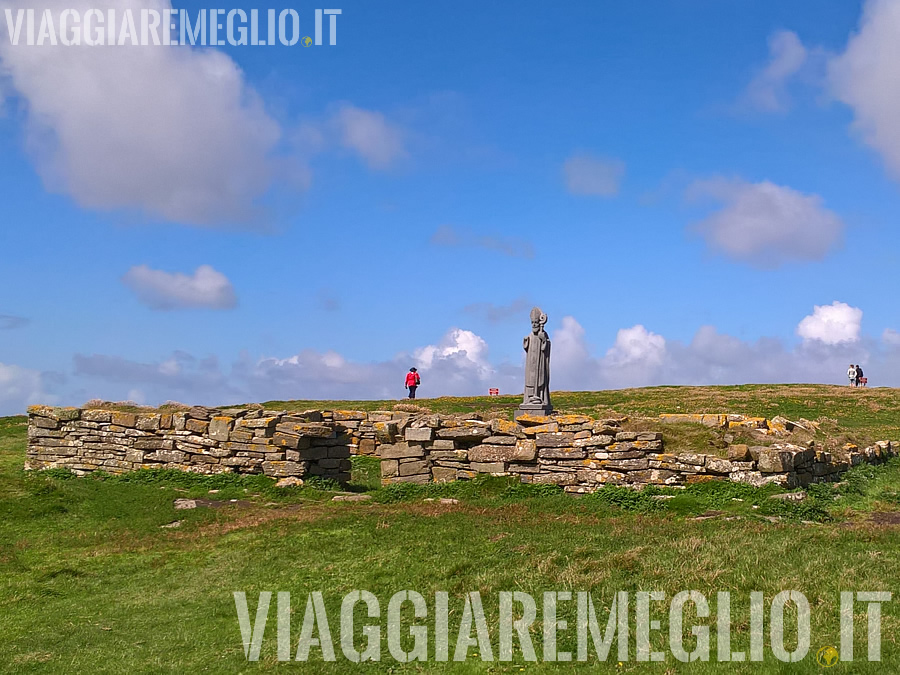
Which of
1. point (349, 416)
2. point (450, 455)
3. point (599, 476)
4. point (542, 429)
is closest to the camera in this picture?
point (599, 476)

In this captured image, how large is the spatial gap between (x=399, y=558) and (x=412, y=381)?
1101 inches

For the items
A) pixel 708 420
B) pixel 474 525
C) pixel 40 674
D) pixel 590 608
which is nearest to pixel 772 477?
pixel 708 420

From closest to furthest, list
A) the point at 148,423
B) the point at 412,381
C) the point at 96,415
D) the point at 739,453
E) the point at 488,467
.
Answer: the point at 739,453, the point at 488,467, the point at 148,423, the point at 96,415, the point at 412,381

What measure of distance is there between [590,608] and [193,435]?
44.2 ft

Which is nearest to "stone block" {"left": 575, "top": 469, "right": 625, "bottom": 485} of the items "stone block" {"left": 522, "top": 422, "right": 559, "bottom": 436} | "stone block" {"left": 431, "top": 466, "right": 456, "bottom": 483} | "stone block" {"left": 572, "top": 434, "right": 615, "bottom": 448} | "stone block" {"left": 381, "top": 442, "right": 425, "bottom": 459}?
"stone block" {"left": 572, "top": 434, "right": 615, "bottom": 448}

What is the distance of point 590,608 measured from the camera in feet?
27.6

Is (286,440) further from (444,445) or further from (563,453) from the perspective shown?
(563,453)

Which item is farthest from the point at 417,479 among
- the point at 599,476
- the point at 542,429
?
the point at 599,476

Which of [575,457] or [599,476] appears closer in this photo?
[599,476]

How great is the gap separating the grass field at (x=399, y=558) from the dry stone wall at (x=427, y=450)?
58 centimetres

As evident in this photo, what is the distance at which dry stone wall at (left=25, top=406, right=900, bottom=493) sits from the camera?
1523 cm

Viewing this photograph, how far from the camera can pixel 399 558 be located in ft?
35.5

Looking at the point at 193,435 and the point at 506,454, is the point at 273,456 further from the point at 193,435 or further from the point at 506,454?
the point at 506,454

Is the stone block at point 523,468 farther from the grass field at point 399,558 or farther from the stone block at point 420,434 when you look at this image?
the stone block at point 420,434
